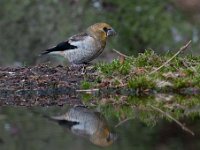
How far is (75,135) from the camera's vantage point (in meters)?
8.05

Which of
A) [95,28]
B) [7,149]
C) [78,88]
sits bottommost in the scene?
[7,149]

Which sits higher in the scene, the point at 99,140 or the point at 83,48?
the point at 83,48

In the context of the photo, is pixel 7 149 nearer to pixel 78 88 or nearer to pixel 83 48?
pixel 78 88

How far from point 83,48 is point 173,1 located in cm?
844

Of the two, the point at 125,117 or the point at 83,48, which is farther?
the point at 83,48

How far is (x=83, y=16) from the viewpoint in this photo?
65.3 ft

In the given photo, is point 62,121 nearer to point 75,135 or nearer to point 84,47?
point 75,135

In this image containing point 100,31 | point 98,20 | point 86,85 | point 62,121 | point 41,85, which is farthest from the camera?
point 98,20

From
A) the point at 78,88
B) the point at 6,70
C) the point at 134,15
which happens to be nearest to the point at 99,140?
the point at 78,88

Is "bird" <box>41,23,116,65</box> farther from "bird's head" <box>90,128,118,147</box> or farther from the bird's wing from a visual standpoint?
"bird's head" <box>90,128,118,147</box>

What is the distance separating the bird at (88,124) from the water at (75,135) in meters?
0.07

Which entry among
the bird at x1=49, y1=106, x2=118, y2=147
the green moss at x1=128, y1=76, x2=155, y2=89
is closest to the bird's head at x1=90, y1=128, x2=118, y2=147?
the bird at x1=49, y1=106, x2=118, y2=147

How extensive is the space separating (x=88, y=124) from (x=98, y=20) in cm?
1136

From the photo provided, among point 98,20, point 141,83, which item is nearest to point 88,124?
point 141,83
